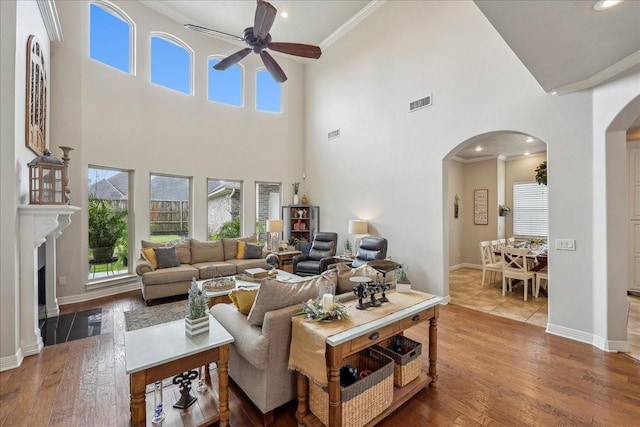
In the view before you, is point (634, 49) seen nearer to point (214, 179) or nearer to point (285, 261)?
point (285, 261)

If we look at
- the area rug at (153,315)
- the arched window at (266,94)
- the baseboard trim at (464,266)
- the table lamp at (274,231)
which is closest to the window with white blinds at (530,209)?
the baseboard trim at (464,266)

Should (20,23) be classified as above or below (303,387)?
above

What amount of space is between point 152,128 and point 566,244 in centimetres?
717

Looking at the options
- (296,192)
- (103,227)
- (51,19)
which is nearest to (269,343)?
(103,227)

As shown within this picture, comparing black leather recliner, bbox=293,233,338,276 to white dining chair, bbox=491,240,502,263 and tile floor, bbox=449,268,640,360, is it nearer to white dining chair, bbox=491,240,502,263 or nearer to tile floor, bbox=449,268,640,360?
tile floor, bbox=449,268,640,360

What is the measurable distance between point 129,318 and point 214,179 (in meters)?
3.47

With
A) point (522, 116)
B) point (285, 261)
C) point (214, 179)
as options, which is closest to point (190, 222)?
point (214, 179)

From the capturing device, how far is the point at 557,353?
301 centimetres

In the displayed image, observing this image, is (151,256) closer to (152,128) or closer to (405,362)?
(152,128)

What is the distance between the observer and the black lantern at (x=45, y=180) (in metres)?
3.20

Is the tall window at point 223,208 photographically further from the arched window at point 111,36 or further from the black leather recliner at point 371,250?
the black leather recliner at point 371,250

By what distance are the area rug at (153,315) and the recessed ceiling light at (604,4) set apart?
5235 mm

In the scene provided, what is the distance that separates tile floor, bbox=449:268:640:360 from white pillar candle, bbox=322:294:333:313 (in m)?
3.42

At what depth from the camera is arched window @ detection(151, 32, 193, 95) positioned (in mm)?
5840
